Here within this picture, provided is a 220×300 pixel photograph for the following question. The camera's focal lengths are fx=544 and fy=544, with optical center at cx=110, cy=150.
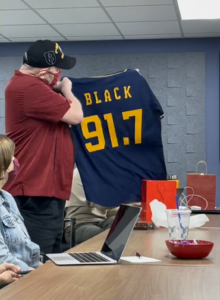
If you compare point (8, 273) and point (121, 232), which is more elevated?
point (121, 232)

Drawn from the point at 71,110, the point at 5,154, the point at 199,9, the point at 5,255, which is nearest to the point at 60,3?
the point at 199,9

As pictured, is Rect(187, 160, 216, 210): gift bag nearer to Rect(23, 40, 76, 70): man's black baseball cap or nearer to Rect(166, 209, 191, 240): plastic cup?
Rect(23, 40, 76, 70): man's black baseball cap

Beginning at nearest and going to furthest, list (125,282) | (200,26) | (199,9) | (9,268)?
(125,282) < (9,268) < (199,9) < (200,26)

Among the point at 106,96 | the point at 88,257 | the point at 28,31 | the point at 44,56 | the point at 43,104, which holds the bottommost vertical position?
the point at 88,257

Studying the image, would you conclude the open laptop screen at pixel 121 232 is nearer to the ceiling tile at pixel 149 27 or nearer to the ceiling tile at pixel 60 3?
the ceiling tile at pixel 60 3

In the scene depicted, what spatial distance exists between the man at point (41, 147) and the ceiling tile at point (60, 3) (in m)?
2.57

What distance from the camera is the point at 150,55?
21.2 feet

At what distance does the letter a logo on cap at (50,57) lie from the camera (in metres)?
2.59

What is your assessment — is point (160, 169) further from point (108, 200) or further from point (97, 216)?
point (97, 216)

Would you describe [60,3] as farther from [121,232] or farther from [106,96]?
[121,232]

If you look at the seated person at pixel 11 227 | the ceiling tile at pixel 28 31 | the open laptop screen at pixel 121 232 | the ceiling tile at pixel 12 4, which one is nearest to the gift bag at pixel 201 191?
the seated person at pixel 11 227

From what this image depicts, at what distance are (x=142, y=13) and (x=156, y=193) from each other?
3.40 m

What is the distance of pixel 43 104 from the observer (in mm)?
2463

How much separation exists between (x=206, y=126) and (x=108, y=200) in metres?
3.53
